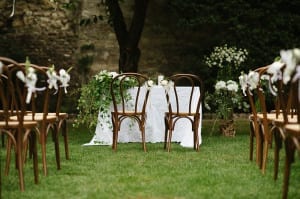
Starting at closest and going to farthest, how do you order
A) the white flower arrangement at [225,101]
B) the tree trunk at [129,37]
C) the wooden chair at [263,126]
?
the wooden chair at [263,126] → the white flower arrangement at [225,101] → the tree trunk at [129,37]

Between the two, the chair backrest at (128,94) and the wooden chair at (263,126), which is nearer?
the wooden chair at (263,126)

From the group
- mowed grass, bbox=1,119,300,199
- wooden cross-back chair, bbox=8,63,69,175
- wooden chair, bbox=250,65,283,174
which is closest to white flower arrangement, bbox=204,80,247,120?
mowed grass, bbox=1,119,300,199

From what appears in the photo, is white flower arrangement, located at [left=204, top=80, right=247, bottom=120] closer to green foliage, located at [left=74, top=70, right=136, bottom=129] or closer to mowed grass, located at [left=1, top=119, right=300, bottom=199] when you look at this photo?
mowed grass, located at [left=1, top=119, right=300, bottom=199]

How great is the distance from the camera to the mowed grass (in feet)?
12.2

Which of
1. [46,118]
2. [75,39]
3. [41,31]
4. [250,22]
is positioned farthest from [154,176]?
[250,22]

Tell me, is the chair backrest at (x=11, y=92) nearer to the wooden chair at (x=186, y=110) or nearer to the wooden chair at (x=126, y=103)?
the wooden chair at (x=126, y=103)

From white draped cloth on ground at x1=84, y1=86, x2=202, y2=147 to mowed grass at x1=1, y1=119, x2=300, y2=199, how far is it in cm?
46

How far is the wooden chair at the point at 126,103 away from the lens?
6.20m

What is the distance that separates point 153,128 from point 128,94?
68 centimetres

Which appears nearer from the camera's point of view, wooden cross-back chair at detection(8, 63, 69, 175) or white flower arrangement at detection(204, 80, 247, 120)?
wooden cross-back chair at detection(8, 63, 69, 175)

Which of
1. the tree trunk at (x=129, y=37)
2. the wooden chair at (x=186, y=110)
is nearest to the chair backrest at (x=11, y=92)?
the wooden chair at (x=186, y=110)

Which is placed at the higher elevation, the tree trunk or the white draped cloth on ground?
the tree trunk

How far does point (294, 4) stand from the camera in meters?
11.5

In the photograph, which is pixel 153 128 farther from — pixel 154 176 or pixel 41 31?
pixel 41 31
